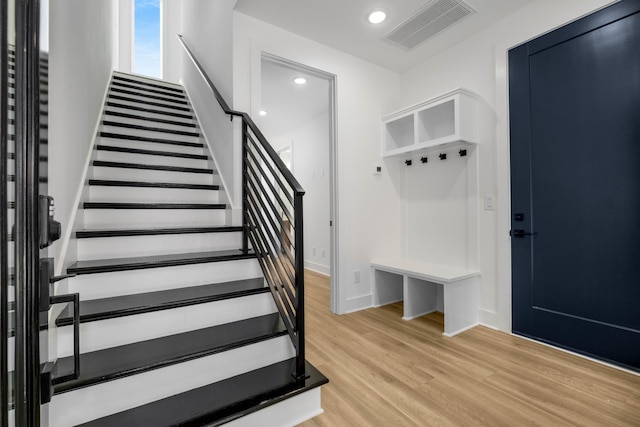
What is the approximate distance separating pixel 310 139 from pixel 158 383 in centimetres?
443

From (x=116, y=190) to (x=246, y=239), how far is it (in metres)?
1.06

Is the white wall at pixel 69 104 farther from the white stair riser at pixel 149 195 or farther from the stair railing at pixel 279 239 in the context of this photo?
the stair railing at pixel 279 239

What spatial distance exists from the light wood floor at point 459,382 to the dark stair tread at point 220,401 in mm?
224

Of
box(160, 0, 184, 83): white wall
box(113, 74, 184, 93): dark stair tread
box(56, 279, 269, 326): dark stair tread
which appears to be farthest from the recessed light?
box(160, 0, 184, 83): white wall

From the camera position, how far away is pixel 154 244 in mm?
2041

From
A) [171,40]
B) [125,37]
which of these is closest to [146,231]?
[171,40]

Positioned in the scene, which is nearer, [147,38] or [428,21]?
[428,21]

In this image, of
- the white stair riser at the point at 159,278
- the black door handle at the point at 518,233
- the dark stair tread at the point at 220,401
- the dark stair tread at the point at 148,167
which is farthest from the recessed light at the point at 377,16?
the dark stair tread at the point at 220,401

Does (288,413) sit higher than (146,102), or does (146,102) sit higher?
(146,102)

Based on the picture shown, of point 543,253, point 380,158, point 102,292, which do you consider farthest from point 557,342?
point 102,292

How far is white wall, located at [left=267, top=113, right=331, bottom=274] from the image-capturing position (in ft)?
16.0

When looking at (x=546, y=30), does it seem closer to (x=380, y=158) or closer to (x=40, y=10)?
(x=380, y=158)

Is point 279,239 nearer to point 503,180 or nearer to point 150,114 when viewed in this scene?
point 503,180

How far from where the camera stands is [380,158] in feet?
10.7
